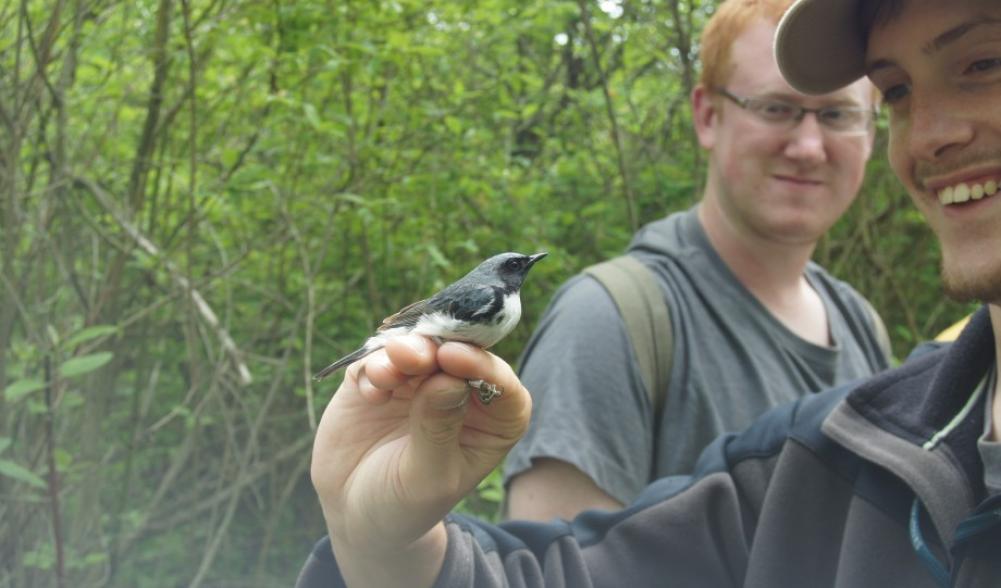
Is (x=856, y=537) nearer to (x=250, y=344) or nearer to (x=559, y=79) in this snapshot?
(x=250, y=344)

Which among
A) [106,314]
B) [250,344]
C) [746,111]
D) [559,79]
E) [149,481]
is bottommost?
[149,481]

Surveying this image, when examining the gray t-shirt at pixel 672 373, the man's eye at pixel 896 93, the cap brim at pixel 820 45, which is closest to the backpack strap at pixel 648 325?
the gray t-shirt at pixel 672 373

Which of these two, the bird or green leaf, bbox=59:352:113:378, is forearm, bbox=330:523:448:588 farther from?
green leaf, bbox=59:352:113:378

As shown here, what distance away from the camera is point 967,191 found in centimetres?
173

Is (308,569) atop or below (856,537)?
atop

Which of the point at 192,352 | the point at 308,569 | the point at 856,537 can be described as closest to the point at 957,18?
the point at 856,537

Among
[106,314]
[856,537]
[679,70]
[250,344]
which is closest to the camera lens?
[856,537]

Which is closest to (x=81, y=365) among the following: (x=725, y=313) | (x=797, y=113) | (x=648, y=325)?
(x=648, y=325)

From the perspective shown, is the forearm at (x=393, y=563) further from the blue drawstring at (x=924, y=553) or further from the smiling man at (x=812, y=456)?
the blue drawstring at (x=924, y=553)

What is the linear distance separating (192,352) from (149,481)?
1.69 meters

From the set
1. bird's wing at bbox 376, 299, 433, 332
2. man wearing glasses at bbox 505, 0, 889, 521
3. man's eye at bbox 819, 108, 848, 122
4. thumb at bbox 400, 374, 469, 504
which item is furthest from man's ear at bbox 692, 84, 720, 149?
thumb at bbox 400, 374, 469, 504

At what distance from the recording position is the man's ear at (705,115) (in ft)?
9.32

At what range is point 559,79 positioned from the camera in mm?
6590

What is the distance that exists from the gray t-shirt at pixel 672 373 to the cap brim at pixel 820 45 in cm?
61
